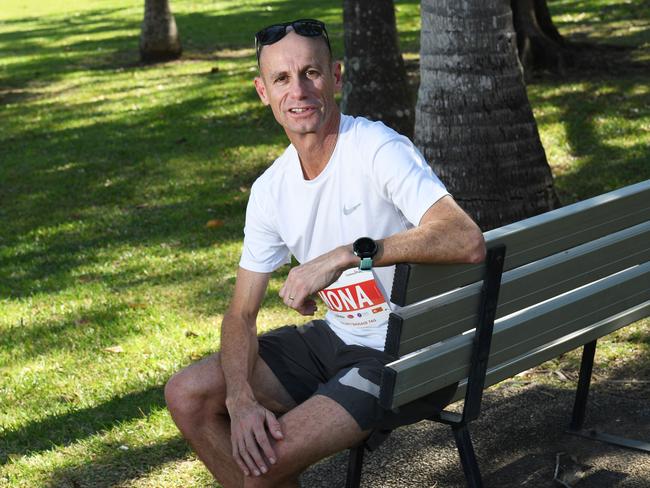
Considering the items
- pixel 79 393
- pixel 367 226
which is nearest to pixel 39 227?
pixel 79 393

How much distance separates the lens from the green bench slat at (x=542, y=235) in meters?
3.06

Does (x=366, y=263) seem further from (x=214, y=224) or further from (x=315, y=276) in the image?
(x=214, y=224)

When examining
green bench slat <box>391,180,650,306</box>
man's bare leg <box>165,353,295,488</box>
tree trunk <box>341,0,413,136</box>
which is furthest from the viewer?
tree trunk <box>341,0,413,136</box>

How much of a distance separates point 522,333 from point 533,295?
5.2 inches

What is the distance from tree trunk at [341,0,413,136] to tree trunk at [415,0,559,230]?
283cm

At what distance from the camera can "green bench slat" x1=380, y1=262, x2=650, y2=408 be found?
3.15m

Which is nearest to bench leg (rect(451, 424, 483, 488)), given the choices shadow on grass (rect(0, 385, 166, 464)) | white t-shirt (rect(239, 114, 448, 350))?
white t-shirt (rect(239, 114, 448, 350))

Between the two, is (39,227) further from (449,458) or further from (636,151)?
(449,458)

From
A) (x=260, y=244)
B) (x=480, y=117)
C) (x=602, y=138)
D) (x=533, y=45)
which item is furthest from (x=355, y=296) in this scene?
(x=533, y=45)

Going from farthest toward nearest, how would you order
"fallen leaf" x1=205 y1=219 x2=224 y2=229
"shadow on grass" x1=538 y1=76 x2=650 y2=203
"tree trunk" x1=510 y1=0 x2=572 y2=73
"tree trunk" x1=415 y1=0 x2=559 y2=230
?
"tree trunk" x1=510 y1=0 x2=572 y2=73 → "shadow on grass" x1=538 y1=76 x2=650 y2=203 → "fallen leaf" x1=205 y1=219 x2=224 y2=229 → "tree trunk" x1=415 y1=0 x2=559 y2=230

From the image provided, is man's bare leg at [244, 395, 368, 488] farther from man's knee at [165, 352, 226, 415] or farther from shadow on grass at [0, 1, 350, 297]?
shadow on grass at [0, 1, 350, 297]

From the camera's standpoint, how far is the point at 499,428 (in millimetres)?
4711

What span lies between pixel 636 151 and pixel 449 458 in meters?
5.74

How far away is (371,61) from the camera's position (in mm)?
9859
